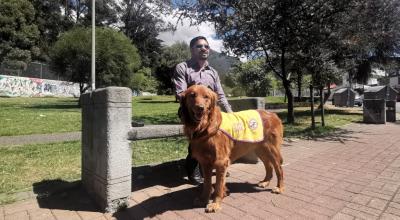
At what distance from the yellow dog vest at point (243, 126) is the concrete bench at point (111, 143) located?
Answer: 95 centimetres

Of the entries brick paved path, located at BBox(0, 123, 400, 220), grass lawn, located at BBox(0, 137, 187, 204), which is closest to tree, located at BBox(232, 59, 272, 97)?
grass lawn, located at BBox(0, 137, 187, 204)

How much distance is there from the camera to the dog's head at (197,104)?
3518 mm

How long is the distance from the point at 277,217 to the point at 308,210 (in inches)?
17.9

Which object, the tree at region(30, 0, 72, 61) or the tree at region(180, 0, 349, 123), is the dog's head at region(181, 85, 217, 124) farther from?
the tree at region(30, 0, 72, 61)

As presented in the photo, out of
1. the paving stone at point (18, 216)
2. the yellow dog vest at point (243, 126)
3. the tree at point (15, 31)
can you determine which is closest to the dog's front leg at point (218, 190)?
the yellow dog vest at point (243, 126)

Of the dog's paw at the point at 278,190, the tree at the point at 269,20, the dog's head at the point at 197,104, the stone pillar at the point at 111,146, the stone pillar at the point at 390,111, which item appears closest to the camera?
the dog's head at the point at 197,104

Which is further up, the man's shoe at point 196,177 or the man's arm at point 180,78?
the man's arm at point 180,78

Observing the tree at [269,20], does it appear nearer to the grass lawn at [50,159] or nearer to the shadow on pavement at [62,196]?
the grass lawn at [50,159]

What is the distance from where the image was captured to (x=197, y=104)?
3467mm

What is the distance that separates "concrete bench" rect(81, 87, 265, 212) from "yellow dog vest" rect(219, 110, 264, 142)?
3.13ft

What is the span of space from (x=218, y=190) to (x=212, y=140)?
2.16 ft

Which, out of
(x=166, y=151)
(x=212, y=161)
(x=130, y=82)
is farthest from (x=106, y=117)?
(x=130, y=82)

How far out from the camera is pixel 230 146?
4.14 m

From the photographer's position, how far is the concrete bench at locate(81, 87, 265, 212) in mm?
3963
